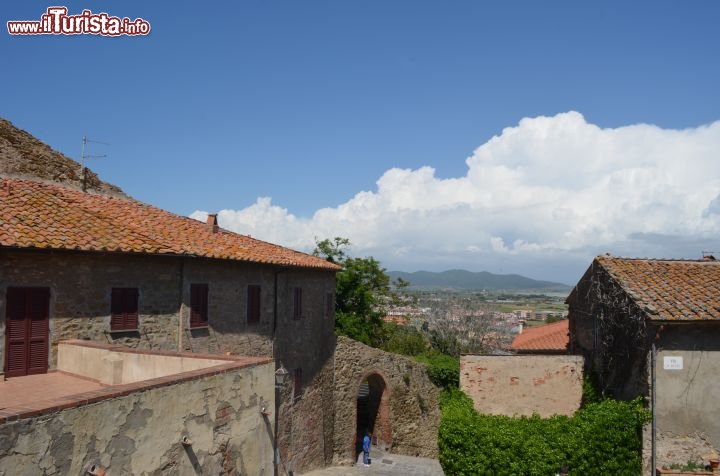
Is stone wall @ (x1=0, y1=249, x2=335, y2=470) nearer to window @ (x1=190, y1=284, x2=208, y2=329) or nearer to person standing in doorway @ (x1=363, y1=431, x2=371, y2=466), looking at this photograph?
window @ (x1=190, y1=284, x2=208, y2=329)

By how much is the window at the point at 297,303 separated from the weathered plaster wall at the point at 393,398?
140 inches

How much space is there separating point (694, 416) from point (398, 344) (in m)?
22.9

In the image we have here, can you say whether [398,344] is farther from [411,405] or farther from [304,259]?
[304,259]

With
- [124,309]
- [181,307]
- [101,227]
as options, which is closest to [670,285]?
[181,307]

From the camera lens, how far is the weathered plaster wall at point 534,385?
1708cm

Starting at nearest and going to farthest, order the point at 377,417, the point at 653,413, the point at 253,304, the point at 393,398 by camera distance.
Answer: the point at 653,413 → the point at 253,304 → the point at 393,398 → the point at 377,417

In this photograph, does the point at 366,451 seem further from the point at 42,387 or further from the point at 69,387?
the point at 42,387

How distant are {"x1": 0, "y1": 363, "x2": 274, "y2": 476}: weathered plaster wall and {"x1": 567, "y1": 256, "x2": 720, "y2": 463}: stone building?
10.1 metres

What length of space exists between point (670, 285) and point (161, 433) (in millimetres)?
14664

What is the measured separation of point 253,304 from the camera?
17.2 metres

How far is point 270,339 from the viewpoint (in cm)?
1800

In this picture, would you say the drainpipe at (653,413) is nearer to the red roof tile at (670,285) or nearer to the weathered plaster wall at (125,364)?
the red roof tile at (670,285)

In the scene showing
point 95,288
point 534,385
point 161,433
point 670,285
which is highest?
point 670,285

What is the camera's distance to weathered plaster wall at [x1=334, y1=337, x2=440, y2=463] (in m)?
22.9
